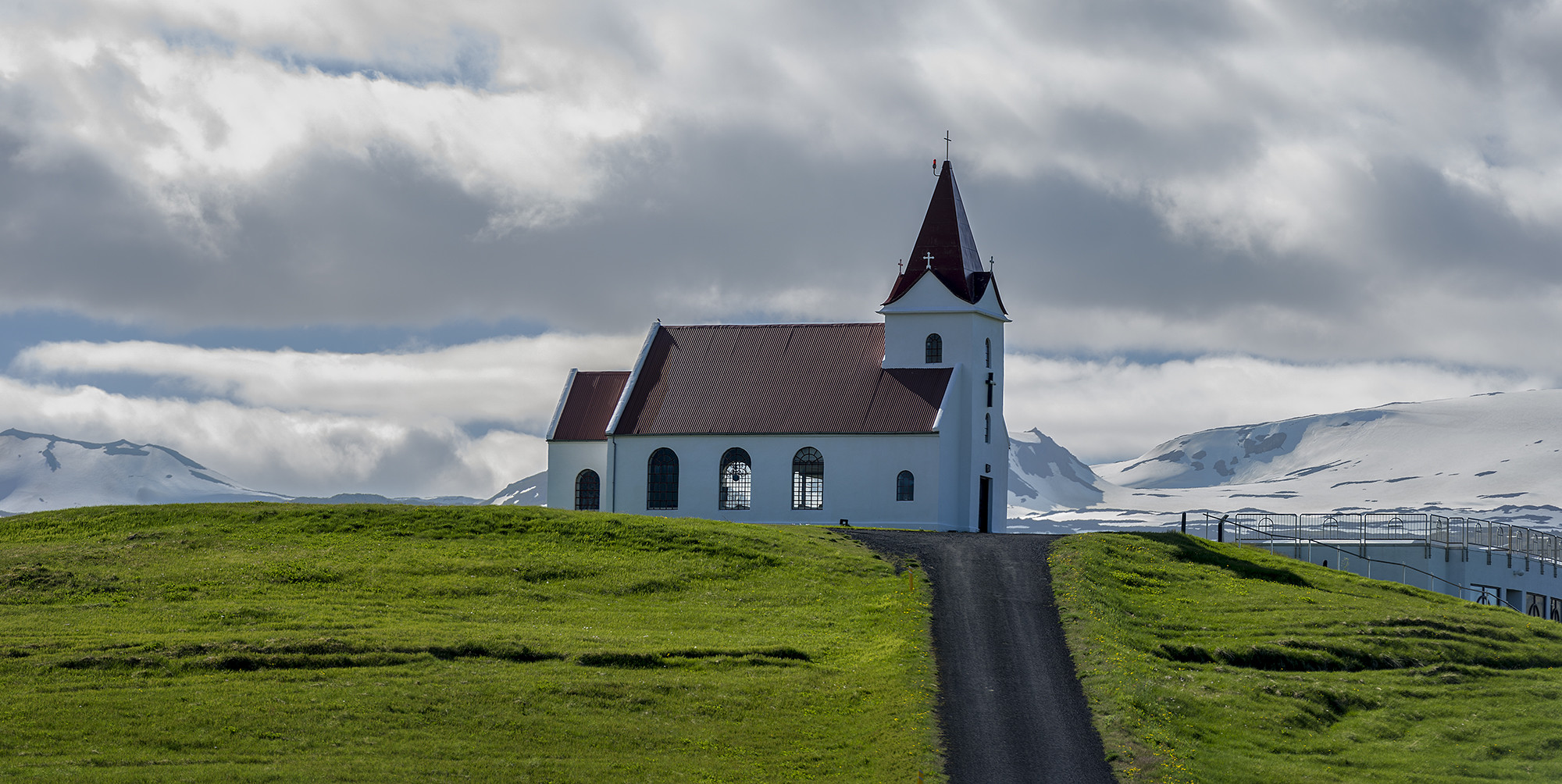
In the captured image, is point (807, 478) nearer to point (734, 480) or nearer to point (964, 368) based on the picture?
point (734, 480)

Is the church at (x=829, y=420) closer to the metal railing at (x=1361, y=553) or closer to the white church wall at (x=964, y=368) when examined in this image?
the white church wall at (x=964, y=368)

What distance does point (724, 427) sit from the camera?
205ft

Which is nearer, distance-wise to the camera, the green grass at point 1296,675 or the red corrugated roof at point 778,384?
the green grass at point 1296,675

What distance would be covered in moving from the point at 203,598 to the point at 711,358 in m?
33.5

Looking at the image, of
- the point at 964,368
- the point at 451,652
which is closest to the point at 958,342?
the point at 964,368

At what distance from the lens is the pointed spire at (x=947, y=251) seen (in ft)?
210

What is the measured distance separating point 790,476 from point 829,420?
3.09 metres

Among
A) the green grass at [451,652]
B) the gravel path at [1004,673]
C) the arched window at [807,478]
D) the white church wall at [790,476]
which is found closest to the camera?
the green grass at [451,652]

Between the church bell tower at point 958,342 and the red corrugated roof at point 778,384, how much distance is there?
113 centimetres

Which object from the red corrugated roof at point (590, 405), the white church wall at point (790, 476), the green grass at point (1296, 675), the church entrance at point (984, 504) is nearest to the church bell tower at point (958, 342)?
the church entrance at point (984, 504)

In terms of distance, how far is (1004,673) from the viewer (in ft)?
101

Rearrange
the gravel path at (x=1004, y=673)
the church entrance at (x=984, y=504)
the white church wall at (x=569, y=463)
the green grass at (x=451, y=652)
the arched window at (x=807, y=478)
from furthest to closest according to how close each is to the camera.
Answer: the white church wall at (x=569, y=463)
the church entrance at (x=984, y=504)
the arched window at (x=807, y=478)
the gravel path at (x=1004, y=673)
the green grass at (x=451, y=652)

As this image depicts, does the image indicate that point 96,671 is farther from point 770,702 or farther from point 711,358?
point 711,358

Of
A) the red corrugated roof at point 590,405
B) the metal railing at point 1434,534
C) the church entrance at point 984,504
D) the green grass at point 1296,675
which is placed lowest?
the green grass at point 1296,675
